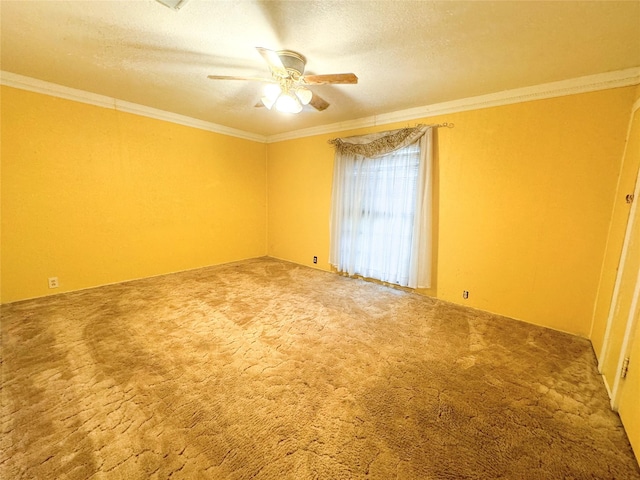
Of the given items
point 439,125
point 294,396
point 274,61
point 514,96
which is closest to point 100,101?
point 274,61

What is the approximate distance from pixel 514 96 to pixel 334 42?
76.0 inches

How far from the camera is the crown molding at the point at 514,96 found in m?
2.08

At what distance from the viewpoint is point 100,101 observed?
9.78ft

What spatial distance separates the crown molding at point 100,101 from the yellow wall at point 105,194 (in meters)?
0.06

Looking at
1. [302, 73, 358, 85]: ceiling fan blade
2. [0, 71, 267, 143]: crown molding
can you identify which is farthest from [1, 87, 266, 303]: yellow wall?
[302, 73, 358, 85]: ceiling fan blade

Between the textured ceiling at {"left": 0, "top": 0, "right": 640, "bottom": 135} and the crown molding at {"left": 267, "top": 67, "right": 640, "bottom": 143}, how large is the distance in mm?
67

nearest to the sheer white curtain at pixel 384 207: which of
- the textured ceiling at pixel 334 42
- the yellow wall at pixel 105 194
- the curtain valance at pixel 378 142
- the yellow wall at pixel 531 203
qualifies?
the curtain valance at pixel 378 142

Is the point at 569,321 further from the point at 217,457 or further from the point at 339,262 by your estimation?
the point at 217,457

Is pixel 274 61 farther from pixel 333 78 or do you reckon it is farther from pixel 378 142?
pixel 378 142

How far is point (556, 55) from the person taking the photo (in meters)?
1.89

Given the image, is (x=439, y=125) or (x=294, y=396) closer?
(x=294, y=396)

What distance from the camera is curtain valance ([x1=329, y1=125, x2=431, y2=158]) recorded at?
10.0ft

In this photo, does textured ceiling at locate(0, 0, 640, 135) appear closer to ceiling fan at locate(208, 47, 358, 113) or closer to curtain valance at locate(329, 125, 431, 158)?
ceiling fan at locate(208, 47, 358, 113)

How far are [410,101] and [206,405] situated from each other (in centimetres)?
339
